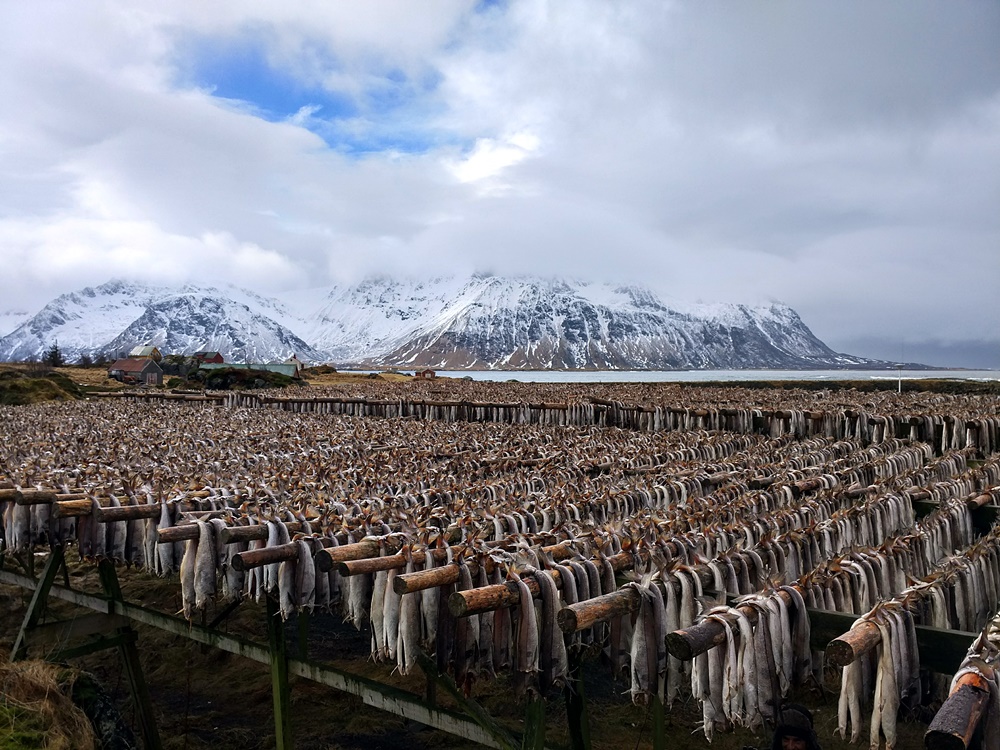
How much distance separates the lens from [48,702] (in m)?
7.87

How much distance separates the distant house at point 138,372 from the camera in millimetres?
72200

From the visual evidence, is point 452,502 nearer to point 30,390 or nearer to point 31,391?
point 31,391

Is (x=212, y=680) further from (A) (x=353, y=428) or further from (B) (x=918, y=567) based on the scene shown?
(B) (x=918, y=567)

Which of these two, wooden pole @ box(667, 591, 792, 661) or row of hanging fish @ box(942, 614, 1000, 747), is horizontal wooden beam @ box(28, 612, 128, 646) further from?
row of hanging fish @ box(942, 614, 1000, 747)

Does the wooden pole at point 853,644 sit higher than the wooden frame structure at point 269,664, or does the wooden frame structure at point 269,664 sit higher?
the wooden pole at point 853,644

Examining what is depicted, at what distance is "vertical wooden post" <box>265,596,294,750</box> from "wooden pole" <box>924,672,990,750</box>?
19.2 ft

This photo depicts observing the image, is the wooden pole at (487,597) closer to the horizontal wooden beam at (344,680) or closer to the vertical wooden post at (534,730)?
the vertical wooden post at (534,730)

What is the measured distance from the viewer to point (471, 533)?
21.5 ft

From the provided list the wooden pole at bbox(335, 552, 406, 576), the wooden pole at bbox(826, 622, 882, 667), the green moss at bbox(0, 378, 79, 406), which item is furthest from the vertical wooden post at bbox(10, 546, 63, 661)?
the green moss at bbox(0, 378, 79, 406)

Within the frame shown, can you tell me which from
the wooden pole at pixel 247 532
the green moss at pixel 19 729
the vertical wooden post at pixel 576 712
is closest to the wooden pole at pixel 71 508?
the green moss at pixel 19 729

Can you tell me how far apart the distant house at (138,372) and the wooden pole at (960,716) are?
76.6m

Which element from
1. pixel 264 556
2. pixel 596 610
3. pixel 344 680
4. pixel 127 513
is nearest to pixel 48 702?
pixel 127 513

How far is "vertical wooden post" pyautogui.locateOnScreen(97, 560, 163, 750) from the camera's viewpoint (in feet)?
30.4

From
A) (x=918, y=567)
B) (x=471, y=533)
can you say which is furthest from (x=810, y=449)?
(x=471, y=533)
